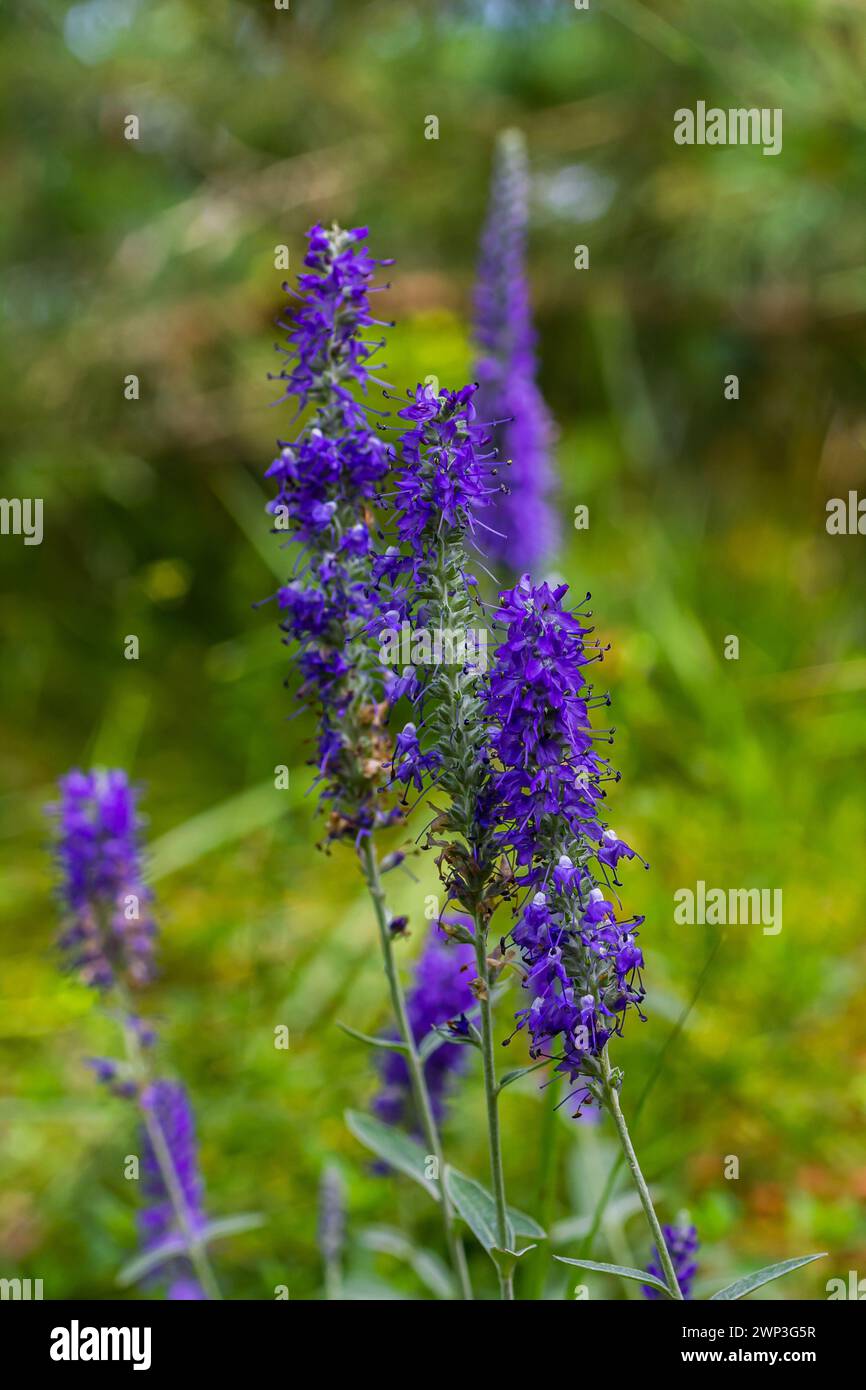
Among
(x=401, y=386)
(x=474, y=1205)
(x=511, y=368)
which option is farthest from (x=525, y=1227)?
(x=401, y=386)

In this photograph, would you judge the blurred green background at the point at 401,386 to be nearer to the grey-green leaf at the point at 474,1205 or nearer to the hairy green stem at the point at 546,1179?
the hairy green stem at the point at 546,1179

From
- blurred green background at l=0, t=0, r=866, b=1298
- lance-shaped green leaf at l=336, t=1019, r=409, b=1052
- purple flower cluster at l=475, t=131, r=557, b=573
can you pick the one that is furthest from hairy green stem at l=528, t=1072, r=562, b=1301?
purple flower cluster at l=475, t=131, r=557, b=573

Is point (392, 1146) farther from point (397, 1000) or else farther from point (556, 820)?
point (556, 820)

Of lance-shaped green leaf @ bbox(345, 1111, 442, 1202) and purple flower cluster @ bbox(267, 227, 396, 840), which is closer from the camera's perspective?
purple flower cluster @ bbox(267, 227, 396, 840)

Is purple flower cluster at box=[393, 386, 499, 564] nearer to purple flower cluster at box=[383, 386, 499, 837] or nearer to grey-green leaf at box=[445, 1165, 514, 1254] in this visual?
purple flower cluster at box=[383, 386, 499, 837]

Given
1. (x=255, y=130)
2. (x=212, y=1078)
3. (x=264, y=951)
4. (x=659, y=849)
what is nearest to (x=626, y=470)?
(x=255, y=130)

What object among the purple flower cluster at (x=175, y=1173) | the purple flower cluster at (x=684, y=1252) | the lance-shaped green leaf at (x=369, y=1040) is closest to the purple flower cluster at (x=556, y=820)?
the lance-shaped green leaf at (x=369, y=1040)
